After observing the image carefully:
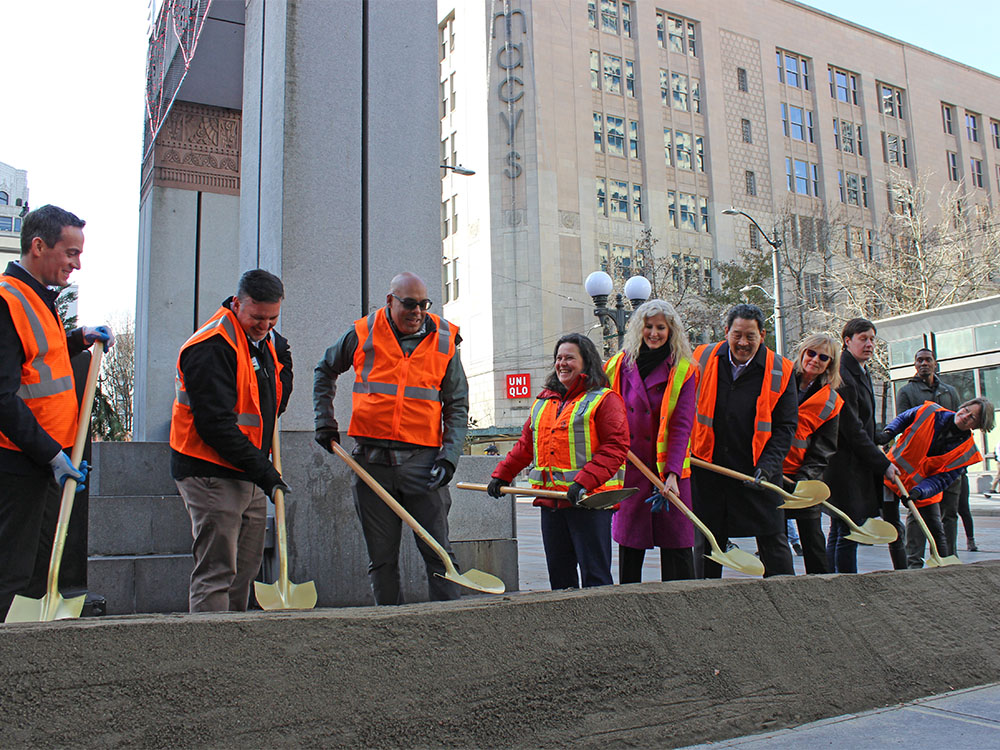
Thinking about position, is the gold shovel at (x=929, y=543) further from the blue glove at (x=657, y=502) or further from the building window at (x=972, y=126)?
the building window at (x=972, y=126)

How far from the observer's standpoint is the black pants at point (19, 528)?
10.7ft

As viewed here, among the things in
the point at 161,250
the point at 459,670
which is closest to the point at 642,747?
the point at 459,670

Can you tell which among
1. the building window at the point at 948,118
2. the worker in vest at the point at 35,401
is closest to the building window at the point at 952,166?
the building window at the point at 948,118

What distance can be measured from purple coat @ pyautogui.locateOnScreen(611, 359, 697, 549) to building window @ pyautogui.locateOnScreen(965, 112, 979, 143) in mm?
59179

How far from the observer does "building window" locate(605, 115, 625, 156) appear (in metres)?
43.2

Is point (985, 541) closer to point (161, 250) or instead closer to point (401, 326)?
point (401, 326)

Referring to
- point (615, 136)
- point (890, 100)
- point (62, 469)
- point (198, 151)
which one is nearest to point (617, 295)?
point (198, 151)

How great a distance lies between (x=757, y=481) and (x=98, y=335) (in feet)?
10.5

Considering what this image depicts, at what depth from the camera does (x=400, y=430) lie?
425cm

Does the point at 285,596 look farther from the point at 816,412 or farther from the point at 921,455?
the point at 921,455

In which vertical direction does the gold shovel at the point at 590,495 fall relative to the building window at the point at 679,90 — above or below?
below

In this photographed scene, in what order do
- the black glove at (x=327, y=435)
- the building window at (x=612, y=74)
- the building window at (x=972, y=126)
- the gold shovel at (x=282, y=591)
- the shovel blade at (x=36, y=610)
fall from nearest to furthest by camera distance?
the shovel blade at (x=36, y=610) < the gold shovel at (x=282, y=591) < the black glove at (x=327, y=435) < the building window at (x=612, y=74) < the building window at (x=972, y=126)

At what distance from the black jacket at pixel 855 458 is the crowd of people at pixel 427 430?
0.06 ft

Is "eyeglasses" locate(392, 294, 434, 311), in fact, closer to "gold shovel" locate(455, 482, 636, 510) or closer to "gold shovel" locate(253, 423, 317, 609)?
Answer: "gold shovel" locate(455, 482, 636, 510)
